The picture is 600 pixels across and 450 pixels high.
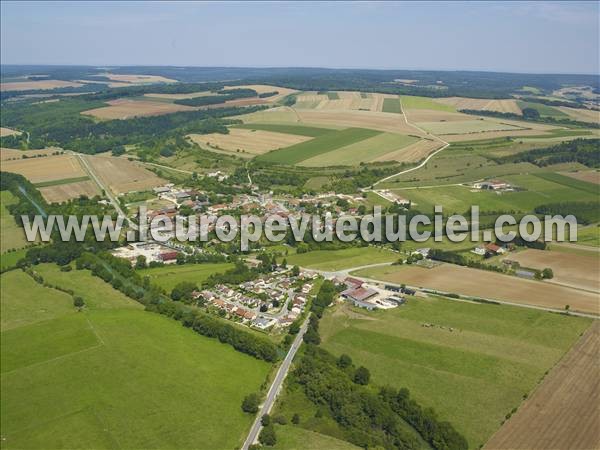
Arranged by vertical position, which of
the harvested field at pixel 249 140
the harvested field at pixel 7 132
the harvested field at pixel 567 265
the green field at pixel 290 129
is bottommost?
the harvested field at pixel 567 265

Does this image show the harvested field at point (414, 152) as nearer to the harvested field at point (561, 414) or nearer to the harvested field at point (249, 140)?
the harvested field at point (249, 140)

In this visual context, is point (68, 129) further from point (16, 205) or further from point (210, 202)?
point (210, 202)

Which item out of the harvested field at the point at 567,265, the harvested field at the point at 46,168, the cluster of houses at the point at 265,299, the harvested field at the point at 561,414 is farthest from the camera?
the harvested field at the point at 46,168

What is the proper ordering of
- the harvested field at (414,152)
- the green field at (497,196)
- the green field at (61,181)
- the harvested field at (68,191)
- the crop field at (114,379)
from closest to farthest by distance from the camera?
the crop field at (114,379) < the green field at (497,196) < the harvested field at (68,191) < the green field at (61,181) < the harvested field at (414,152)

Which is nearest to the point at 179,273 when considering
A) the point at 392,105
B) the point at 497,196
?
the point at 497,196

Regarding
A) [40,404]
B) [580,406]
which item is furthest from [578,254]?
[40,404]

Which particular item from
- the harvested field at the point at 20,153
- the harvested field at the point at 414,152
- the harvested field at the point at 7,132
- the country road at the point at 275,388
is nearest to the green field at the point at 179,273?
the country road at the point at 275,388
